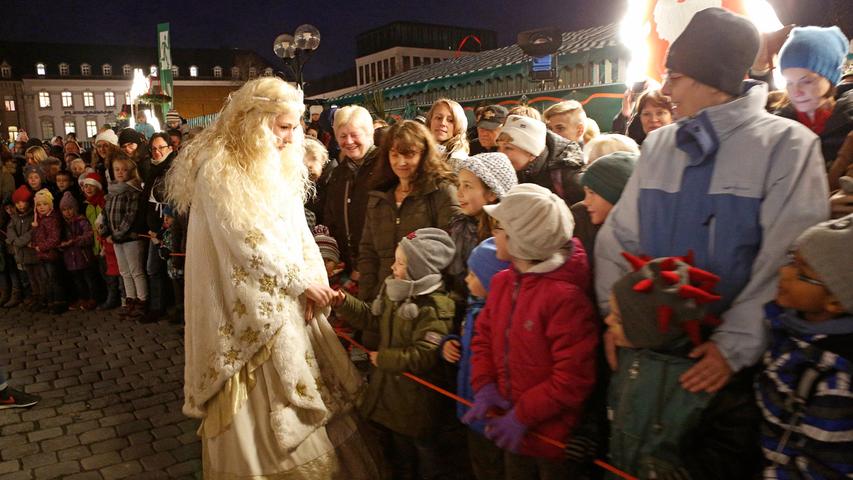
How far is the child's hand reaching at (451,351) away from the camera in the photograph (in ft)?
10.2

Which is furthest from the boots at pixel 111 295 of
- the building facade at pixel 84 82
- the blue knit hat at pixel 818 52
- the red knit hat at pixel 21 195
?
the building facade at pixel 84 82

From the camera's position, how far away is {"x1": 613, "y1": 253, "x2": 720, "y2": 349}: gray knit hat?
6.55 ft

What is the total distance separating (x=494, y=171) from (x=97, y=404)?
12.9ft

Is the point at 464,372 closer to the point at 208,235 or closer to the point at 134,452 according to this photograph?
the point at 208,235

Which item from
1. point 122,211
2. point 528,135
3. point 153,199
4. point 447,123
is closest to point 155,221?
point 153,199

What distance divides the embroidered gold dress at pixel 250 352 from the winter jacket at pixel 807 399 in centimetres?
221

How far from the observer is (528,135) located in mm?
4020

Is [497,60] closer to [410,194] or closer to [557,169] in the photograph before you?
[557,169]

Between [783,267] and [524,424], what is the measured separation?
4.01ft

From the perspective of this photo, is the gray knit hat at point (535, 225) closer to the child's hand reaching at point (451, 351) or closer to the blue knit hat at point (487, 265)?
the blue knit hat at point (487, 265)

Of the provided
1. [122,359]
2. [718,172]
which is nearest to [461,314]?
[718,172]

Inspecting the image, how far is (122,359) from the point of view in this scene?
6102 millimetres

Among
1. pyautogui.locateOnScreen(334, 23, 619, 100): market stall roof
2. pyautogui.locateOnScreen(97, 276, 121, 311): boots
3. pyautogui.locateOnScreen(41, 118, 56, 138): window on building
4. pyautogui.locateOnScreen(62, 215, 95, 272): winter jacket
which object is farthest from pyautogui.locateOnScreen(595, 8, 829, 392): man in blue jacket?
pyautogui.locateOnScreen(41, 118, 56, 138): window on building

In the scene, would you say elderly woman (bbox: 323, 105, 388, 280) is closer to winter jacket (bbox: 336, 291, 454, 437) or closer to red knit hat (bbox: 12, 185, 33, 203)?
winter jacket (bbox: 336, 291, 454, 437)
